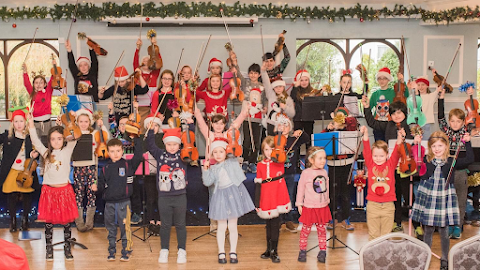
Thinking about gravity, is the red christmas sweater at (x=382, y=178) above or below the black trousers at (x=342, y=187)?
above

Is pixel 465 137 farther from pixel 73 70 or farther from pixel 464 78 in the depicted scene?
pixel 73 70

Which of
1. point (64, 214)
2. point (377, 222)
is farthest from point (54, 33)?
point (377, 222)

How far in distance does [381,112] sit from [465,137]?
1544mm

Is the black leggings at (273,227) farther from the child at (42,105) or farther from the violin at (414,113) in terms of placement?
the child at (42,105)

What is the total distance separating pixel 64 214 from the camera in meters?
5.44

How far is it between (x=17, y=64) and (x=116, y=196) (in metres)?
4.45

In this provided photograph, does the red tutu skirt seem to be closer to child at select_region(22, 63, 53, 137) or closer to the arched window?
child at select_region(22, 63, 53, 137)

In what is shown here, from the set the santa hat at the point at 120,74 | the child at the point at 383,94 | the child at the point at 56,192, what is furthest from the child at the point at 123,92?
the child at the point at 383,94

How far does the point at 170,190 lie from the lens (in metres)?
5.36

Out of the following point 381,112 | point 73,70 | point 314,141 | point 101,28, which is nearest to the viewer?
point 314,141

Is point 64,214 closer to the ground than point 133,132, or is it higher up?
closer to the ground

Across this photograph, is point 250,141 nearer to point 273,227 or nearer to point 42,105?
point 273,227

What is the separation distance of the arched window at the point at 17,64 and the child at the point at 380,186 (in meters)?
5.58

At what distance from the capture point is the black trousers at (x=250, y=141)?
7066 mm
